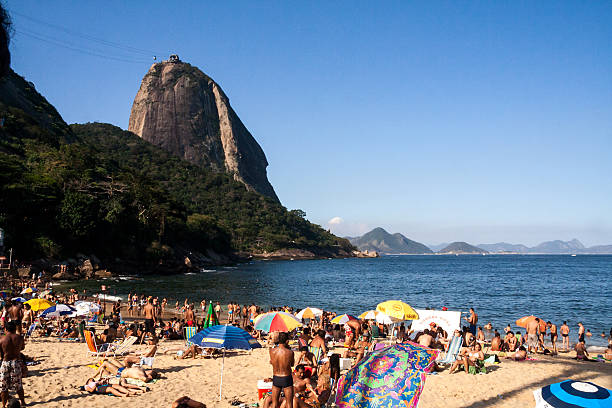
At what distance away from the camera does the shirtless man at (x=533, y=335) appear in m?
16.7

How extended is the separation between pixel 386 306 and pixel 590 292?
4421 centimetres

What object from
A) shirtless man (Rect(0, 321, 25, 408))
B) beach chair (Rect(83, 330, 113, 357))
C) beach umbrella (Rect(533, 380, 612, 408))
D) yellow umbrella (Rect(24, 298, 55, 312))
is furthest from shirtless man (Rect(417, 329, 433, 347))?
yellow umbrella (Rect(24, 298, 55, 312))

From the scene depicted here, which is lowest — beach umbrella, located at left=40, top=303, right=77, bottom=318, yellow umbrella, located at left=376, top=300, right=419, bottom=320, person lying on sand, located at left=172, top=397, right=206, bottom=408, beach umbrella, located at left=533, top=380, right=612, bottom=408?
person lying on sand, located at left=172, top=397, right=206, bottom=408

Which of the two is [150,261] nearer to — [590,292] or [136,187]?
[136,187]

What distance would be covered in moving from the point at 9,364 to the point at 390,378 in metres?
6.29

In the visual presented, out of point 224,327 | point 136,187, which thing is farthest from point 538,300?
point 136,187

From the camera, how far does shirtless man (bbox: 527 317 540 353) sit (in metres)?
16.7

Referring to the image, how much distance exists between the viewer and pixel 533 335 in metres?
16.8

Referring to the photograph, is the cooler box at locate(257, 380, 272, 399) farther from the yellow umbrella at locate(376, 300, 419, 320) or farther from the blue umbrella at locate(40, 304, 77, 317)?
the blue umbrella at locate(40, 304, 77, 317)

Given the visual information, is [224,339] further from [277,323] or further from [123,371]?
[123,371]

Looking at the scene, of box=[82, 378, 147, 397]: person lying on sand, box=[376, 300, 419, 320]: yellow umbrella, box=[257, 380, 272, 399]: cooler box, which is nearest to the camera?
box=[257, 380, 272, 399]: cooler box

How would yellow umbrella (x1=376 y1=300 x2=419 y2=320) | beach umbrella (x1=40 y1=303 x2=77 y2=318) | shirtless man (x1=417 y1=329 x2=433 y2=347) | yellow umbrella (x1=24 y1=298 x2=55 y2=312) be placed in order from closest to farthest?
shirtless man (x1=417 y1=329 x2=433 y2=347), yellow umbrella (x1=376 y1=300 x2=419 y2=320), beach umbrella (x1=40 y1=303 x2=77 y2=318), yellow umbrella (x1=24 y1=298 x2=55 y2=312)

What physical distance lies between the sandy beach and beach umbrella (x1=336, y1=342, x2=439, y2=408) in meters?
3.53

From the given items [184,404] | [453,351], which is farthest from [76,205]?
[184,404]
